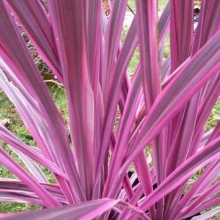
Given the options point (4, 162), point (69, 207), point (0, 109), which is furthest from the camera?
point (0, 109)

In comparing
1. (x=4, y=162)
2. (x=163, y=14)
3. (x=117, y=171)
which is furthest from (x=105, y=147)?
(x=163, y=14)

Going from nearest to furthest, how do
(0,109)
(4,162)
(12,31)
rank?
(12,31)
(4,162)
(0,109)

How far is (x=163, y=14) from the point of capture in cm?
75

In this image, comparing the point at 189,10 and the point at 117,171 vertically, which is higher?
the point at 189,10

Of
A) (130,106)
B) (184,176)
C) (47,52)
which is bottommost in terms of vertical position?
(184,176)

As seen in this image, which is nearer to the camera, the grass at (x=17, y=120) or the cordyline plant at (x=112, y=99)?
the cordyline plant at (x=112, y=99)

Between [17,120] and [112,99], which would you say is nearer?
[112,99]

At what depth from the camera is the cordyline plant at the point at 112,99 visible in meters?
0.44

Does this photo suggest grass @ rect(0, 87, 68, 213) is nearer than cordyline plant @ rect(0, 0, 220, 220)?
No

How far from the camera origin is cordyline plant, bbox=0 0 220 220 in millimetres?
442

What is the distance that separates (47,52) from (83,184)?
0.21m

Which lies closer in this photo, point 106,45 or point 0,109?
point 106,45

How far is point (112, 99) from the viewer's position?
63 centimetres

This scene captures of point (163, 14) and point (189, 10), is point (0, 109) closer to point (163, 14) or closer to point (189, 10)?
point (163, 14)
